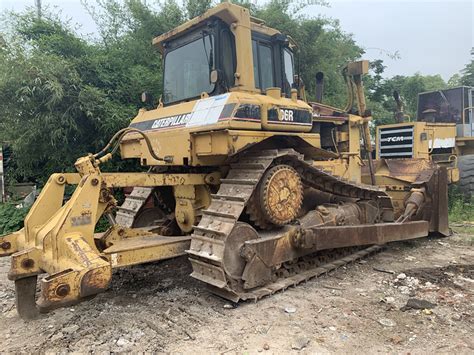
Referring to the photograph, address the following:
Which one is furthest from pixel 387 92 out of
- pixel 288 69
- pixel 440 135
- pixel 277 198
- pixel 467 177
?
pixel 277 198

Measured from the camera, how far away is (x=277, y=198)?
4.33 meters

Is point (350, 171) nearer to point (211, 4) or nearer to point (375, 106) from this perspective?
point (211, 4)

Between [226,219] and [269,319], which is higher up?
[226,219]

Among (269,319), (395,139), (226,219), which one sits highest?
(395,139)

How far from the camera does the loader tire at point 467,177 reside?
9031 millimetres

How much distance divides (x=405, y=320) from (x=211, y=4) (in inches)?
392

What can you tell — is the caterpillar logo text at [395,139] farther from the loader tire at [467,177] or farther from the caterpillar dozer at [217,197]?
the caterpillar dozer at [217,197]

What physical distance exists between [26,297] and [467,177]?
9.03 meters

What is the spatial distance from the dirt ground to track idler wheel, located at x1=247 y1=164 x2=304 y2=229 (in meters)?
0.80

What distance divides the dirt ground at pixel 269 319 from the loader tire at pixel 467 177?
4.74 metres

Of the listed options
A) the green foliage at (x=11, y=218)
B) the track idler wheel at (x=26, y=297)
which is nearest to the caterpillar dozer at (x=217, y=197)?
the track idler wheel at (x=26, y=297)

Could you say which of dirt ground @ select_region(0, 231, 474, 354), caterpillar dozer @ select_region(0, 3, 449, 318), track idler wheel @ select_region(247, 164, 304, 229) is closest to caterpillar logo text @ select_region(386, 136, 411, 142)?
caterpillar dozer @ select_region(0, 3, 449, 318)

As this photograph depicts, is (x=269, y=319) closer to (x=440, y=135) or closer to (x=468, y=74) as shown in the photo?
(x=440, y=135)

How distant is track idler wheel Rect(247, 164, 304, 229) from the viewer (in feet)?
13.9
